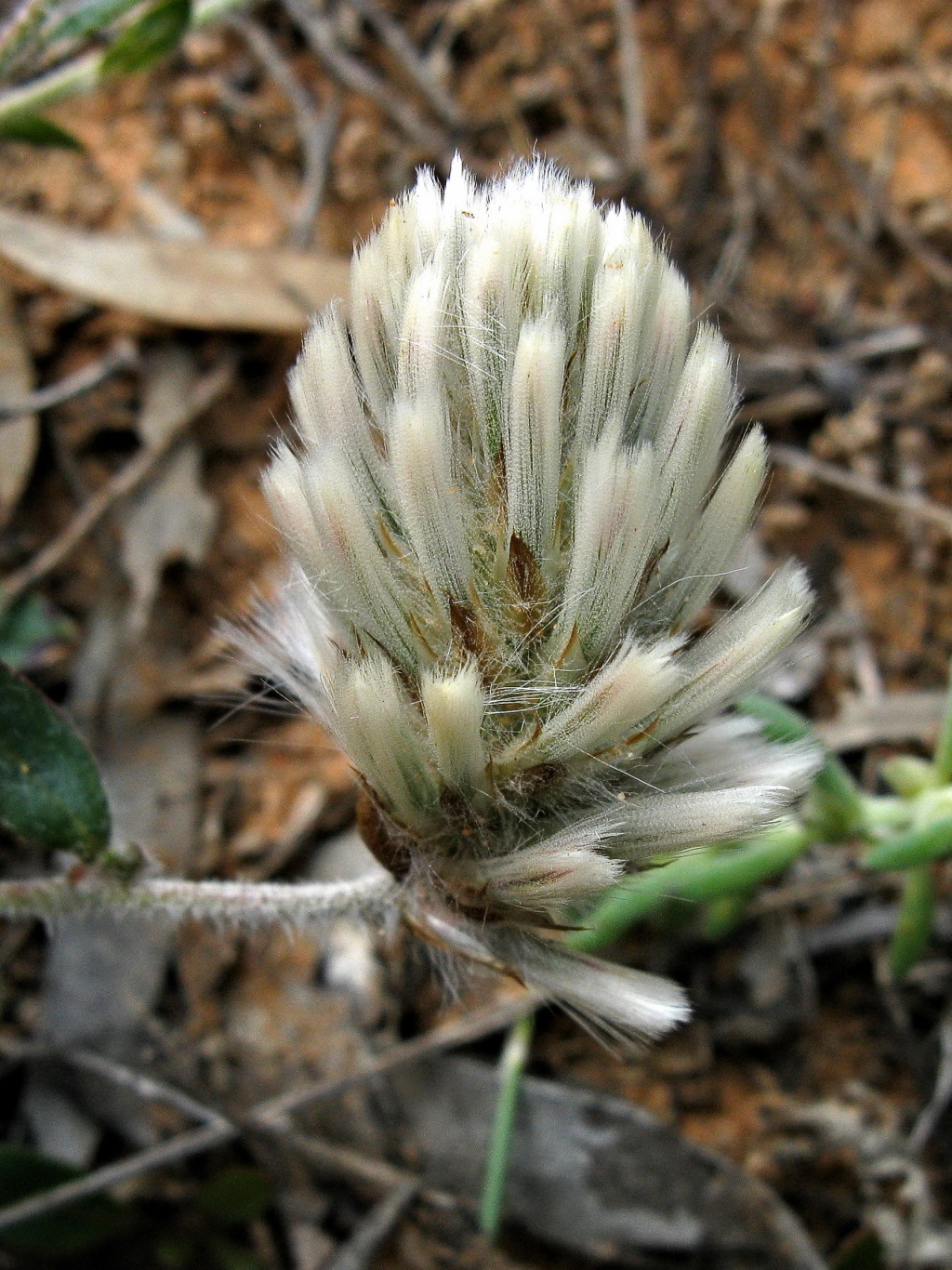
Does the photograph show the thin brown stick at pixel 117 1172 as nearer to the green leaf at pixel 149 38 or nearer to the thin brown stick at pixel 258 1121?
the thin brown stick at pixel 258 1121

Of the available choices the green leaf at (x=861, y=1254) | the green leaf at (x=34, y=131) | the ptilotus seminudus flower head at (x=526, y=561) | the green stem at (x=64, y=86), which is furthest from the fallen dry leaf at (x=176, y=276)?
the green leaf at (x=861, y=1254)

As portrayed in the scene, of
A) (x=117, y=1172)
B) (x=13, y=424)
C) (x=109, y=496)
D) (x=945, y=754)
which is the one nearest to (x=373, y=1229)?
(x=117, y=1172)

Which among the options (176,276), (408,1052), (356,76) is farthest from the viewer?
(356,76)

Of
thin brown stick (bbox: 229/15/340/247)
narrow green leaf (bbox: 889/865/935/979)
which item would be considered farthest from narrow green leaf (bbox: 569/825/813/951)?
thin brown stick (bbox: 229/15/340/247)

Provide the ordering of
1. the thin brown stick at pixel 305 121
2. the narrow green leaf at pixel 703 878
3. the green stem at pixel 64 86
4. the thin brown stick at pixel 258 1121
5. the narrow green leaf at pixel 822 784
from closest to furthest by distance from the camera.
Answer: the narrow green leaf at pixel 822 784, the narrow green leaf at pixel 703 878, the thin brown stick at pixel 258 1121, the green stem at pixel 64 86, the thin brown stick at pixel 305 121

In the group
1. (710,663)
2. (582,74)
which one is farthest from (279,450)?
(582,74)

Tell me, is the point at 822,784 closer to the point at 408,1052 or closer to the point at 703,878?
the point at 703,878

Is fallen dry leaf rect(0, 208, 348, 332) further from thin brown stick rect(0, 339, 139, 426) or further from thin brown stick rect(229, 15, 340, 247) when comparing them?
thin brown stick rect(229, 15, 340, 247)
